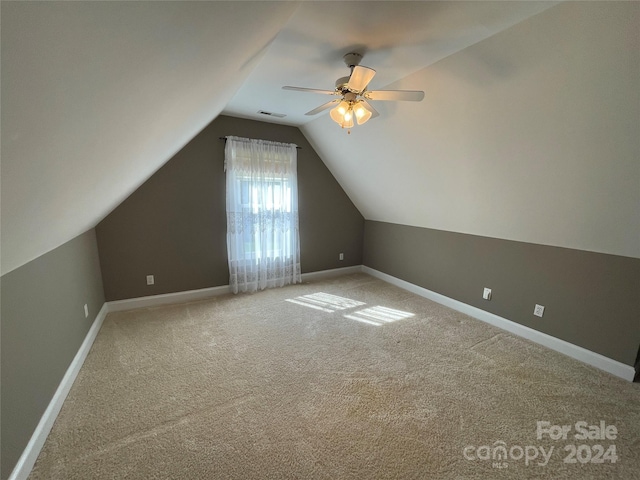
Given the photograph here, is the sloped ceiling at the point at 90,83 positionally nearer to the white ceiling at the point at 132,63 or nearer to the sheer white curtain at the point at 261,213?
the white ceiling at the point at 132,63

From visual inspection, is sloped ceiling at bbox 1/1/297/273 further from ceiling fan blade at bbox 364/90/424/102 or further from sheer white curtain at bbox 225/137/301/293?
sheer white curtain at bbox 225/137/301/293

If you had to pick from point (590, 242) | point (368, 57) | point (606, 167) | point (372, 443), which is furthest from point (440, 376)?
point (368, 57)

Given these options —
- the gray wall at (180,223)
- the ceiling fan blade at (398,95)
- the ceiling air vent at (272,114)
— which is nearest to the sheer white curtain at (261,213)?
the gray wall at (180,223)

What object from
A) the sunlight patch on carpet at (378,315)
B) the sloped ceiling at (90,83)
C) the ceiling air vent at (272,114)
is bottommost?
the sunlight patch on carpet at (378,315)

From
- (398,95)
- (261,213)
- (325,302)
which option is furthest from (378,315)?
(398,95)

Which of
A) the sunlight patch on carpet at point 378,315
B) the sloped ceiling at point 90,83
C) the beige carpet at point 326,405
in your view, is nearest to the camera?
the sloped ceiling at point 90,83

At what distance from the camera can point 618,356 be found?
2.25m

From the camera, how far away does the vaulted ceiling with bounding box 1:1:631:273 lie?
1.84ft

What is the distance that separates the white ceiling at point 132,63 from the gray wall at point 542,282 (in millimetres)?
2077

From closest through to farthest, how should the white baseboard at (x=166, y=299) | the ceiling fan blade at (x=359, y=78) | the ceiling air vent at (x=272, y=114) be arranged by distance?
the ceiling fan blade at (x=359, y=78), the white baseboard at (x=166, y=299), the ceiling air vent at (x=272, y=114)

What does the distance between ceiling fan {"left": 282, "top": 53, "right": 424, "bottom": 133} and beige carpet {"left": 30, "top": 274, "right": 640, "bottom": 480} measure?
6.84 feet

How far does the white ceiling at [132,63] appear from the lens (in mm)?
539

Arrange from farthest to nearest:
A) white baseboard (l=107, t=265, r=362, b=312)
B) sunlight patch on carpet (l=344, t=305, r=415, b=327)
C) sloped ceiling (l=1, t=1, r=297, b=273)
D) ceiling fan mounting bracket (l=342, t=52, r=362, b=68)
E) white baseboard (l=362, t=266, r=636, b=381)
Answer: white baseboard (l=107, t=265, r=362, b=312) < sunlight patch on carpet (l=344, t=305, r=415, b=327) < white baseboard (l=362, t=266, r=636, b=381) < ceiling fan mounting bracket (l=342, t=52, r=362, b=68) < sloped ceiling (l=1, t=1, r=297, b=273)

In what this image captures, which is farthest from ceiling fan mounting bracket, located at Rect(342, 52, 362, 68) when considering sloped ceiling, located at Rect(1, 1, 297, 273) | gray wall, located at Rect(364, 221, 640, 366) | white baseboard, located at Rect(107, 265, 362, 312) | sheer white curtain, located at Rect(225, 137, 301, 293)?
white baseboard, located at Rect(107, 265, 362, 312)
